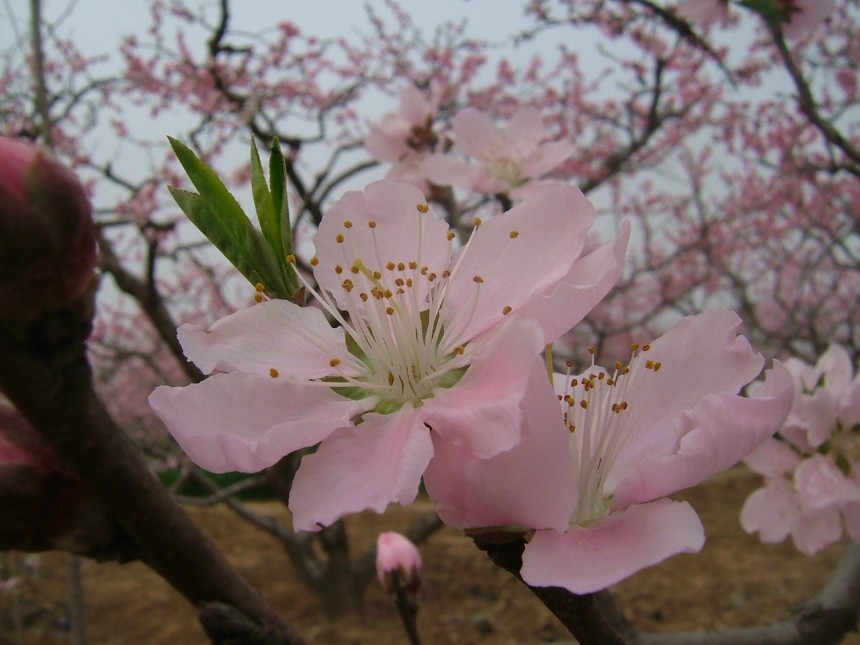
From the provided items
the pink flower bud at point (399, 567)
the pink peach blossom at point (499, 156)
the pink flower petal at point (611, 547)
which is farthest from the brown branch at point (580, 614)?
the pink peach blossom at point (499, 156)

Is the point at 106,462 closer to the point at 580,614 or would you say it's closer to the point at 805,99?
the point at 580,614

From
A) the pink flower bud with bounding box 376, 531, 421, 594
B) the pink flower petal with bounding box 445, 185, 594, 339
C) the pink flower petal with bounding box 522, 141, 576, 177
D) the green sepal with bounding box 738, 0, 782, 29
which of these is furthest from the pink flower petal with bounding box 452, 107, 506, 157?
the pink flower petal with bounding box 445, 185, 594, 339

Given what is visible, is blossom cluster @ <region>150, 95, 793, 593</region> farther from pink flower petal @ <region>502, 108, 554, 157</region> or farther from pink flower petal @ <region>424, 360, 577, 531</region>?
pink flower petal @ <region>502, 108, 554, 157</region>

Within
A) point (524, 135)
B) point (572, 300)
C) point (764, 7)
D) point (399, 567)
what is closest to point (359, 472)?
point (572, 300)

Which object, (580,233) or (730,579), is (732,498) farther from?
(580,233)

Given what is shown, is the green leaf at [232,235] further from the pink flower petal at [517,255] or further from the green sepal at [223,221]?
the pink flower petal at [517,255]
